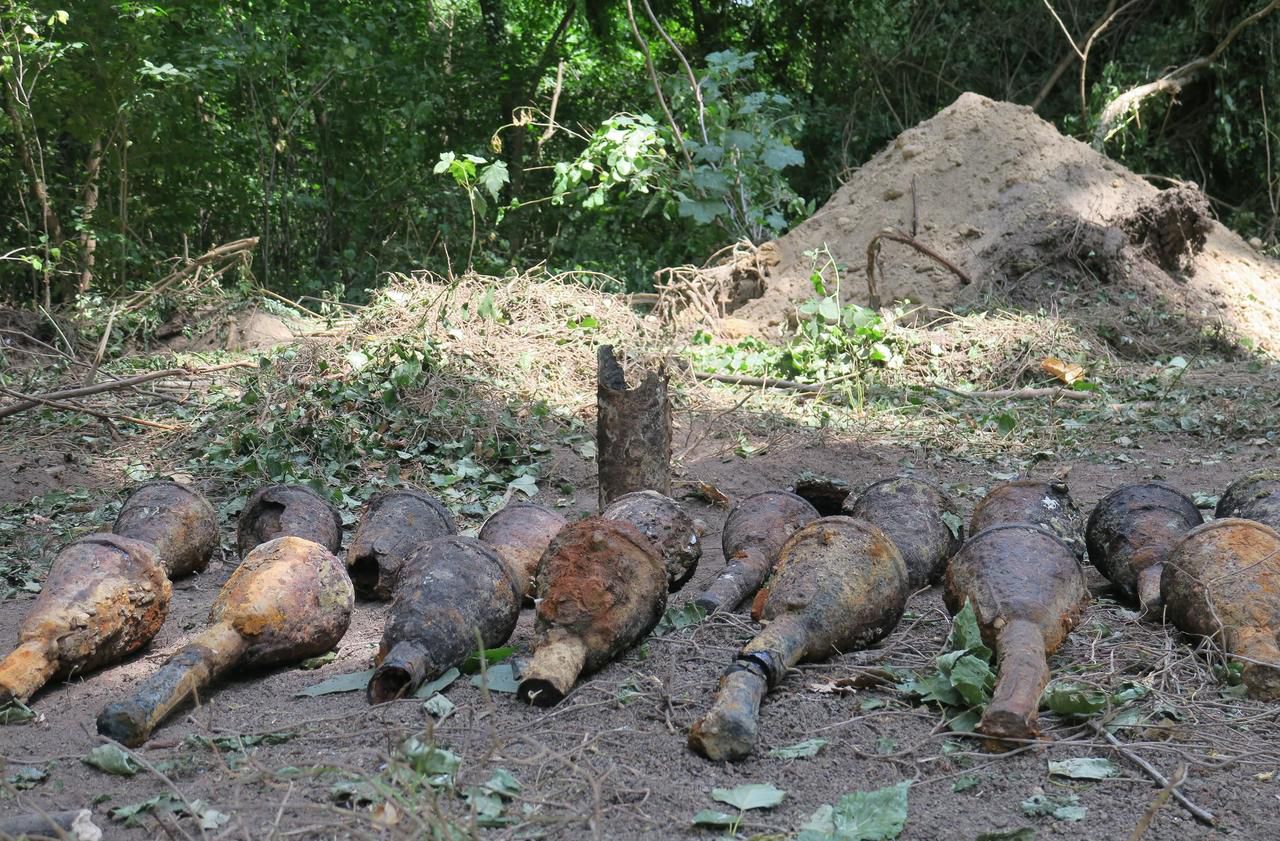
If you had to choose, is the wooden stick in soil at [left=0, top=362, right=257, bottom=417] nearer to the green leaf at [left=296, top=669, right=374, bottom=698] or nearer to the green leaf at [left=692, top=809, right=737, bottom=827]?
the green leaf at [left=296, top=669, right=374, bottom=698]

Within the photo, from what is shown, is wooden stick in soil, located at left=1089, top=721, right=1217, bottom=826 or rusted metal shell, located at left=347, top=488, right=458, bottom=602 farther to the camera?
rusted metal shell, located at left=347, top=488, right=458, bottom=602

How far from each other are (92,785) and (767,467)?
4181mm

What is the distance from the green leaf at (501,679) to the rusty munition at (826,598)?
0.60 meters

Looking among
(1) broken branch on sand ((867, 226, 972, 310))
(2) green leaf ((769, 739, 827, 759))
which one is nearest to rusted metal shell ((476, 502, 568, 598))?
(2) green leaf ((769, 739, 827, 759))

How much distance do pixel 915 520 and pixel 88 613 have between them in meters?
2.65

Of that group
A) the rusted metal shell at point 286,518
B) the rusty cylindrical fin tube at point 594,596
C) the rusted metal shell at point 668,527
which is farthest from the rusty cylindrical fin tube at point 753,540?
the rusted metal shell at point 286,518

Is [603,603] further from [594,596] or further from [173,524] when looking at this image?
[173,524]

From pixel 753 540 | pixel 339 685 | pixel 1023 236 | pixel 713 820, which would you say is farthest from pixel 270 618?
pixel 1023 236

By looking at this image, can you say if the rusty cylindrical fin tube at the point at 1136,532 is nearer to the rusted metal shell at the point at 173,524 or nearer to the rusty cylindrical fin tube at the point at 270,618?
the rusty cylindrical fin tube at the point at 270,618

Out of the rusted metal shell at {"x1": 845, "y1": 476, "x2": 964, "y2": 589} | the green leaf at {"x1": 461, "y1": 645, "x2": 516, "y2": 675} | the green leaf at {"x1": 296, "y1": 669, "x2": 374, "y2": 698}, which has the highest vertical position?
the rusted metal shell at {"x1": 845, "y1": 476, "x2": 964, "y2": 589}

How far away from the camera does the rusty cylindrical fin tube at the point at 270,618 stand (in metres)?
2.95

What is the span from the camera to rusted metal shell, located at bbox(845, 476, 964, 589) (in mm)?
3846

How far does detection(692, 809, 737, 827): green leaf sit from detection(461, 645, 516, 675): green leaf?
3.31 ft

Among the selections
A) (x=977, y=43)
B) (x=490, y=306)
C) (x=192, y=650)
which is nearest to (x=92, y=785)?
(x=192, y=650)
